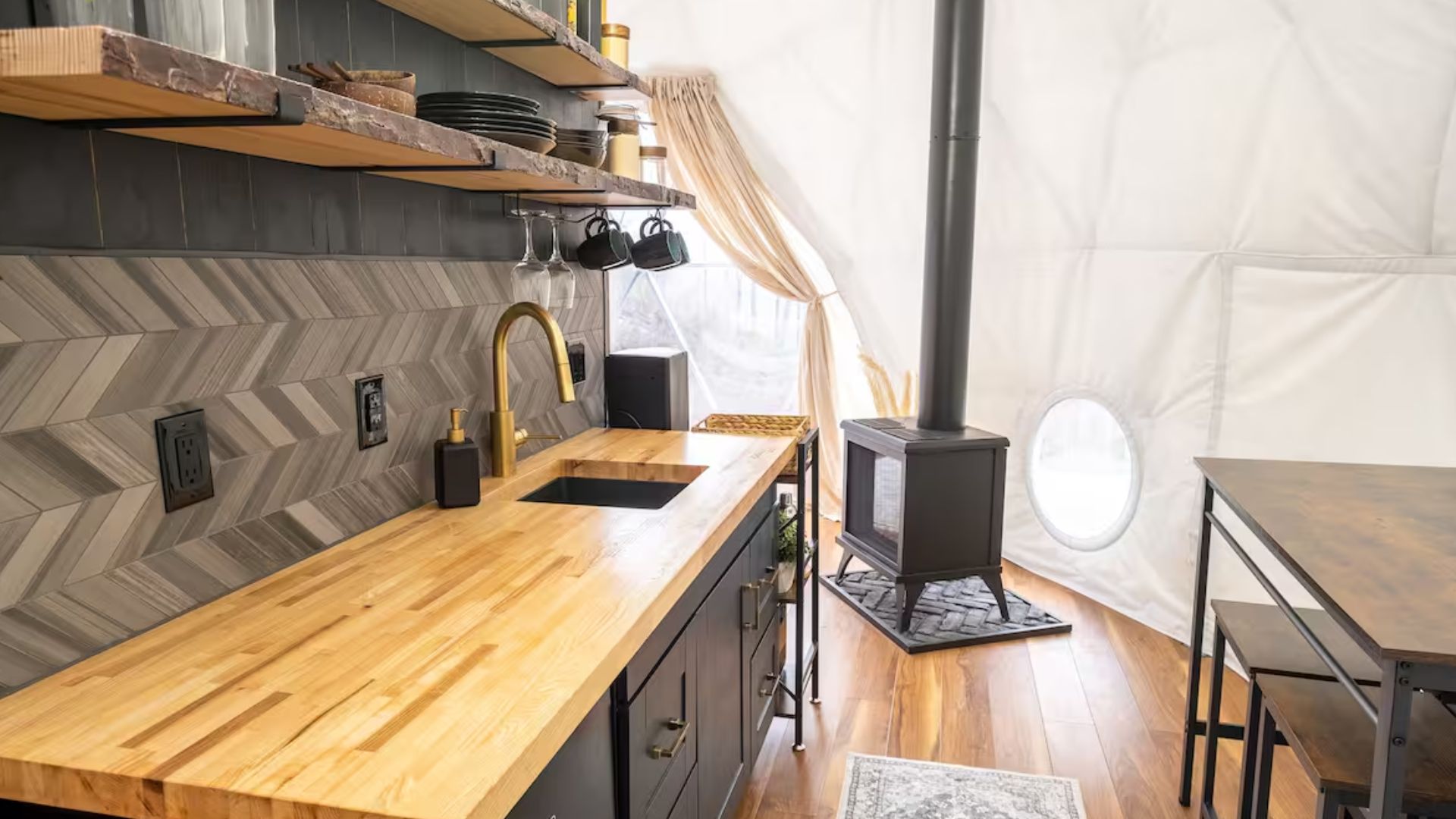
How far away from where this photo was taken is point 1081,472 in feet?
13.5

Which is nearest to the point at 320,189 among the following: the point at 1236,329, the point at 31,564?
the point at 31,564

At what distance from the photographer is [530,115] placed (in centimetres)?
164

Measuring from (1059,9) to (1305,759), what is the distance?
3.13 m

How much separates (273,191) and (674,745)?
1071mm

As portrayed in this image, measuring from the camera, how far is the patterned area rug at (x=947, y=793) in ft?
8.04

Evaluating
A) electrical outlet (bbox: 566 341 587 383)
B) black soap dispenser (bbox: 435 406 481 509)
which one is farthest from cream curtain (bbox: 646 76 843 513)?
black soap dispenser (bbox: 435 406 481 509)

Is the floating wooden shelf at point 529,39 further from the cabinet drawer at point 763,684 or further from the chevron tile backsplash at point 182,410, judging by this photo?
the cabinet drawer at point 763,684

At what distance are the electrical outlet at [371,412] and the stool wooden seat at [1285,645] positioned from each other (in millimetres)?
1769

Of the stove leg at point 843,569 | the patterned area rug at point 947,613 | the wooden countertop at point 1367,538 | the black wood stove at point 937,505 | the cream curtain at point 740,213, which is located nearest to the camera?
the wooden countertop at point 1367,538

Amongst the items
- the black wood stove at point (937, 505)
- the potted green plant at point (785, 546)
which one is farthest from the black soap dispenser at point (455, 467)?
the black wood stove at point (937, 505)

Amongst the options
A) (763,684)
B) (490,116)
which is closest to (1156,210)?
(763,684)

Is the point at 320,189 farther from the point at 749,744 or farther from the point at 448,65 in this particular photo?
the point at 749,744

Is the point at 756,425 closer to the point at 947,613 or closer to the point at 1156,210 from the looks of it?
the point at 947,613

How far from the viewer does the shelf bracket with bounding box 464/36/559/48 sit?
201cm
